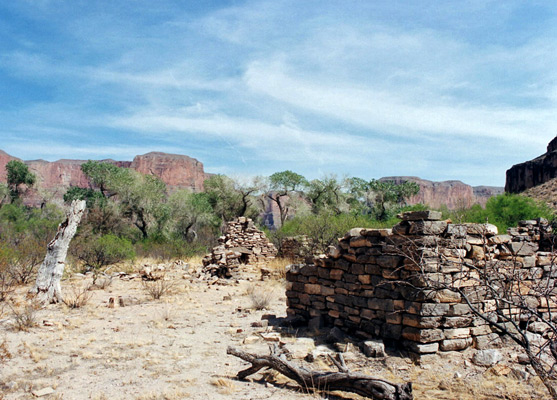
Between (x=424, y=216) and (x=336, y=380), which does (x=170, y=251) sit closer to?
(x=424, y=216)

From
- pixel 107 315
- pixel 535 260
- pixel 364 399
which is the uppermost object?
pixel 535 260

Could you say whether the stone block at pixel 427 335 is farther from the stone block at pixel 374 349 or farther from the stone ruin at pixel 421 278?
the stone block at pixel 374 349

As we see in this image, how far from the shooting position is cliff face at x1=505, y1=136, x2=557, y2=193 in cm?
5644

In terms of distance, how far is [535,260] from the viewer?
6.75m

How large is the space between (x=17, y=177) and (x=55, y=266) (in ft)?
128

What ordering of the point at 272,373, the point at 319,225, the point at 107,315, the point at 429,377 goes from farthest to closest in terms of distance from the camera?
the point at 319,225, the point at 107,315, the point at 272,373, the point at 429,377

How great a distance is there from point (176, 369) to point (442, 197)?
123m

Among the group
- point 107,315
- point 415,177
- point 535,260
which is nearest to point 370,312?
point 535,260

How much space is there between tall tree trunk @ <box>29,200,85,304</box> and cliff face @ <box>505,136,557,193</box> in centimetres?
5941

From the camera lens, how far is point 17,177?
4328cm

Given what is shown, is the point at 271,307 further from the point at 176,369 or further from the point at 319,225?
the point at 319,225

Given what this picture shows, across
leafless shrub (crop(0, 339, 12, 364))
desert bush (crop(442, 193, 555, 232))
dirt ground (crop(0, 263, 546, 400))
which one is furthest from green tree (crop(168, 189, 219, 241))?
leafless shrub (crop(0, 339, 12, 364))

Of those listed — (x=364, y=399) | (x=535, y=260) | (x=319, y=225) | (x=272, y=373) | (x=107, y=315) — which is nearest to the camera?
(x=364, y=399)

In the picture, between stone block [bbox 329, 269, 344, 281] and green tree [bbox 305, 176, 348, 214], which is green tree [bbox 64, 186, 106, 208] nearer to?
green tree [bbox 305, 176, 348, 214]
